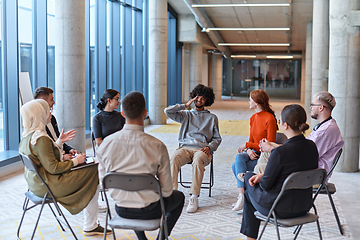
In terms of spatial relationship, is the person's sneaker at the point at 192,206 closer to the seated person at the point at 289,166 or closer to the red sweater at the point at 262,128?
the red sweater at the point at 262,128

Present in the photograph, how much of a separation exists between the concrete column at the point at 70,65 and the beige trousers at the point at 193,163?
2.54 metres

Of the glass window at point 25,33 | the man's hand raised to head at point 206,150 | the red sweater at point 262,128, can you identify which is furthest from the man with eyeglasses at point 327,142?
the glass window at point 25,33

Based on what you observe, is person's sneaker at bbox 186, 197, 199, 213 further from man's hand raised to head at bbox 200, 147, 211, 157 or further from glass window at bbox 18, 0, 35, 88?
glass window at bbox 18, 0, 35, 88

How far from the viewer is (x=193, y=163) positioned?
4.41 m

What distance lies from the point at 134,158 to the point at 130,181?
163 mm

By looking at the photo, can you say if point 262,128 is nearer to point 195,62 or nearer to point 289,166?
point 289,166

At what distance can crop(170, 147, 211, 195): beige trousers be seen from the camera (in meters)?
4.31

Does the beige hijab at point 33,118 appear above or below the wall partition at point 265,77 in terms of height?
below

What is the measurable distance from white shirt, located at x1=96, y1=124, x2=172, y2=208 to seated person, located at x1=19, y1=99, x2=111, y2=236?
64 cm

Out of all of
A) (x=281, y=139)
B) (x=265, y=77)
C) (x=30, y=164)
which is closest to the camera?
(x=30, y=164)

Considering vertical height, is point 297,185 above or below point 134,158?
below

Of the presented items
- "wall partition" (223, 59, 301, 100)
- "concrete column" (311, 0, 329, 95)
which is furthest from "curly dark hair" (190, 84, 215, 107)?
"wall partition" (223, 59, 301, 100)

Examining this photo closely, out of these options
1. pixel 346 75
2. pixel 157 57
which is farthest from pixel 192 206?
pixel 157 57

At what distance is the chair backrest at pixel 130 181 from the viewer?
2.52m
